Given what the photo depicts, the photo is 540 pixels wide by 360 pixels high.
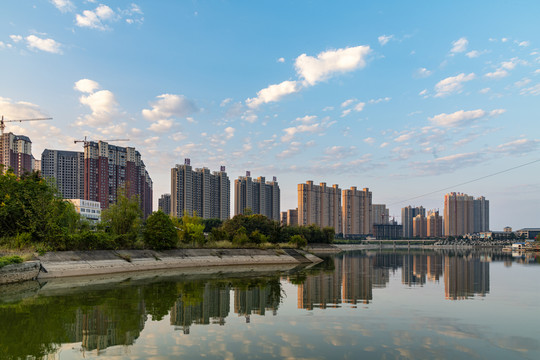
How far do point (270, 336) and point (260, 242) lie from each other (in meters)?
66.2

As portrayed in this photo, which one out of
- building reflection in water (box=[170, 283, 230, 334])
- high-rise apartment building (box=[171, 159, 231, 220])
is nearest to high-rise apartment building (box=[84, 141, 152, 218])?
high-rise apartment building (box=[171, 159, 231, 220])

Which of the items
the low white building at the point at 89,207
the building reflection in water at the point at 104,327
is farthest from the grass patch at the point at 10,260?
the low white building at the point at 89,207

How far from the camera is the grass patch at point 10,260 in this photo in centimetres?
3362

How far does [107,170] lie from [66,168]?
2270 centimetres

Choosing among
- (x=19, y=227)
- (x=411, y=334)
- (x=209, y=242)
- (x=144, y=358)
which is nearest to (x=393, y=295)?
(x=411, y=334)

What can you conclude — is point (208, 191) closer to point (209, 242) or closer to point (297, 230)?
point (297, 230)

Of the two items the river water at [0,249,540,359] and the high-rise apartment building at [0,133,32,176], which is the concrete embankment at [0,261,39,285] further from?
the high-rise apartment building at [0,133,32,176]

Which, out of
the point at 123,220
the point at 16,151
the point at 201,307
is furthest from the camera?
the point at 16,151

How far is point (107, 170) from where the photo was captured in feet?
478

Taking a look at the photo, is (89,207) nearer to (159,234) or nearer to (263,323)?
(159,234)

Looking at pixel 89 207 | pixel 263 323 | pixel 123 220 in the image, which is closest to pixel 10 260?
pixel 123 220

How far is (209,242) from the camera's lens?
233 ft

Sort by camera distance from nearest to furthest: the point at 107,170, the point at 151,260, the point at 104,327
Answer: the point at 104,327, the point at 151,260, the point at 107,170

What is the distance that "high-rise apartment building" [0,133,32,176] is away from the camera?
131750 millimetres
